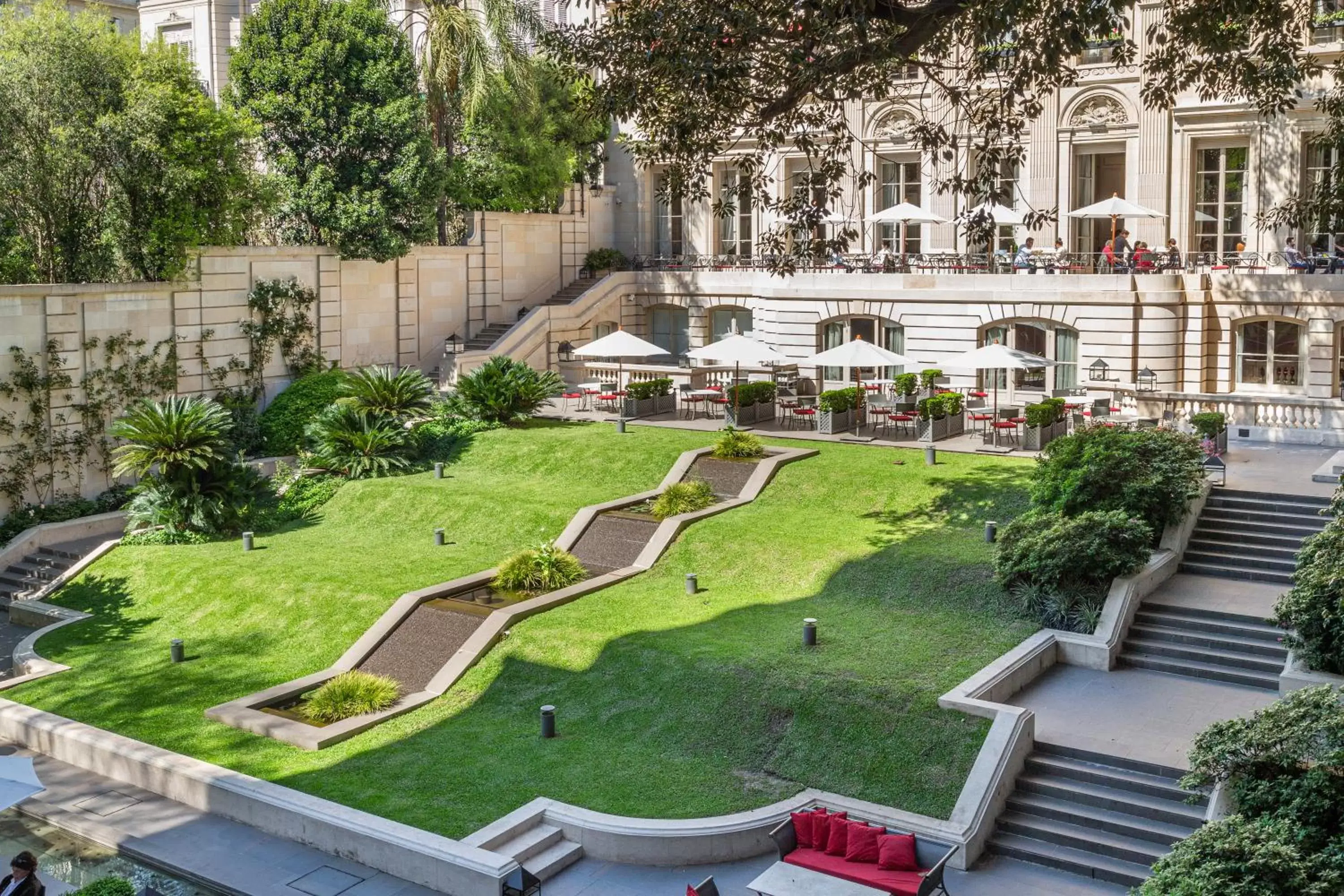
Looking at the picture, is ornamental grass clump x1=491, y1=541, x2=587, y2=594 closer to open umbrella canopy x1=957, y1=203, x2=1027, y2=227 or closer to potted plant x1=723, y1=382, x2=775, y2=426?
Answer: potted plant x1=723, y1=382, x2=775, y2=426

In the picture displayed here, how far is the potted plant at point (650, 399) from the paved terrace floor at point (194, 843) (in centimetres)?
1769

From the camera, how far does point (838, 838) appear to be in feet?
49.4

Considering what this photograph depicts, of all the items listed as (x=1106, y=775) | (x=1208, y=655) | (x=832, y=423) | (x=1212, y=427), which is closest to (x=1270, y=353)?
(x=1212, y=427)

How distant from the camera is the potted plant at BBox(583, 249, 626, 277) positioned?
1817 inches

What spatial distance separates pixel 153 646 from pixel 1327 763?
1885 cm

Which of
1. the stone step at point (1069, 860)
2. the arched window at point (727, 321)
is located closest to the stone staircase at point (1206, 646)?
the stone step at point (1069, 860)

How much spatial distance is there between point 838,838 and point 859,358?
16872mm

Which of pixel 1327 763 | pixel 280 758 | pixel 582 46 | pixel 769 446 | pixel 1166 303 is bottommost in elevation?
pixel 280 758

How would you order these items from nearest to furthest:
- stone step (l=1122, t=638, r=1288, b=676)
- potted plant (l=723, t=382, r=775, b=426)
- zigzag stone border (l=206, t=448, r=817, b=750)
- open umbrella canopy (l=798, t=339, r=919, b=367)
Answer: stone step (l=1122, t=638, r=1288, b=676) → zigzag stone border (l=206, t=448, r=817, b=750) → open umbrella canopy (l=798, t=339, r=919, b=367) → potted plant (l=723, t=382, r=775, b=426)

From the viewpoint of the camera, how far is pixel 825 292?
39188 mm

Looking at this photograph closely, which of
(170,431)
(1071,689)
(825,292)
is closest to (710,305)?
(825,292)

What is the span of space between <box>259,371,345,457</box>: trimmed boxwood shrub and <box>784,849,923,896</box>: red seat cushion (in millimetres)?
22469

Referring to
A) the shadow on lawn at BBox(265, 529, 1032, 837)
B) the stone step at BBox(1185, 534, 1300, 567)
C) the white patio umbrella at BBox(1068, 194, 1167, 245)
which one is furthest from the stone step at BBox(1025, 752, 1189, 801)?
the white patio umbrella at BBox(1068, 194, 1167, 245)

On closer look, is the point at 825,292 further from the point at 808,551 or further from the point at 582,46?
the point at 582,46
